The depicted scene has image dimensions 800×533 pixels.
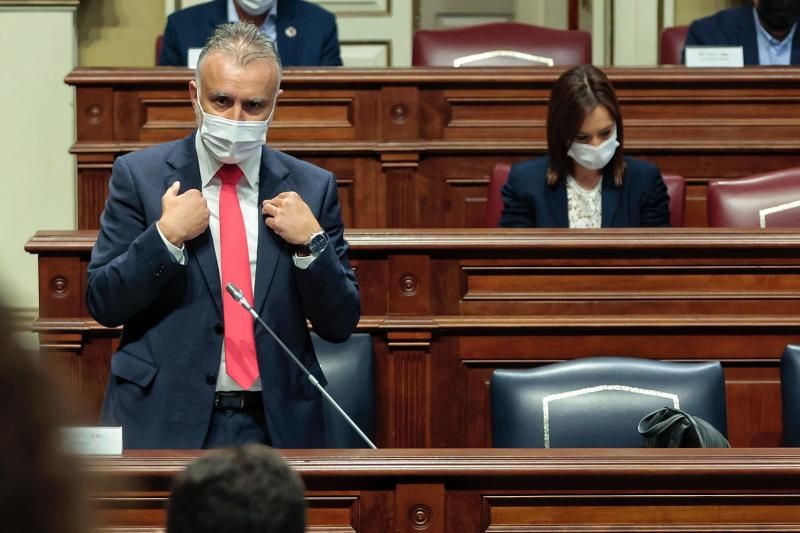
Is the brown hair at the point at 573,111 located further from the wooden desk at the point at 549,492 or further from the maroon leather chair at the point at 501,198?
the wooden desk at the point at 549,492

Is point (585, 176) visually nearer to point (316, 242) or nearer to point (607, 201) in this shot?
point (607, 201)

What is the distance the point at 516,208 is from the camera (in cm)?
327

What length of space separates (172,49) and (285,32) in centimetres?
36

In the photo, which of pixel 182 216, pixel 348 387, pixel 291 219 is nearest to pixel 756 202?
pixel 348 387

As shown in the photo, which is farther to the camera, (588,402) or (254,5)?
(254,5)

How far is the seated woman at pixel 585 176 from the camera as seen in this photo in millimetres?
3195

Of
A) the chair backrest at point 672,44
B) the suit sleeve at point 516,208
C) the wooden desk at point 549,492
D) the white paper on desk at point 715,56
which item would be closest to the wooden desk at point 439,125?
the white paper on desk at point 715,56

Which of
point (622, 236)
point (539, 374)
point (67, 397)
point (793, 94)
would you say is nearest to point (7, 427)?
point (67, 397)

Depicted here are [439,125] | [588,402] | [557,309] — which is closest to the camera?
[588,402]

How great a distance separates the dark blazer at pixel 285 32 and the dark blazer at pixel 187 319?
2.21m

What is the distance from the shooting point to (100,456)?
65.6 inches

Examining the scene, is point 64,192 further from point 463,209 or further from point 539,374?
point 539,374

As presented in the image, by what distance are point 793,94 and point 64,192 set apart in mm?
2507

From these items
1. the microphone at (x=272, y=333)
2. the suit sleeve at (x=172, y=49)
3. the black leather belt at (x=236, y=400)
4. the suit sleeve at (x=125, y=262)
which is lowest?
the black leather belt at (x=236, y=400)
